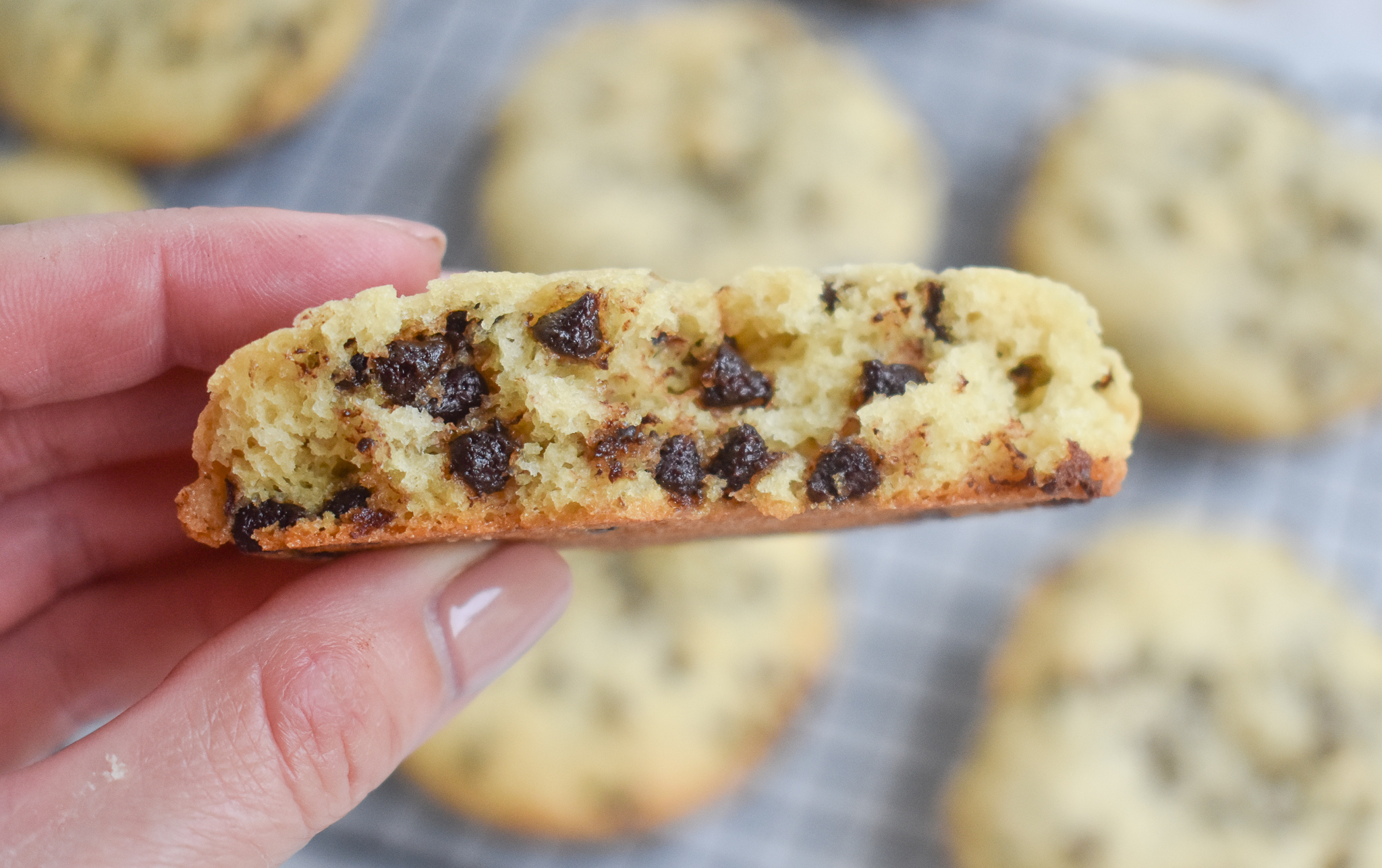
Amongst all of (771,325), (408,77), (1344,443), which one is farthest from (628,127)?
(1344,443)

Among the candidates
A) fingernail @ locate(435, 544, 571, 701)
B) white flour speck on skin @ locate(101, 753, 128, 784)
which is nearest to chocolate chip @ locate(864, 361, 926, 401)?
fingernail @ locate(435, 544, 571, 701)

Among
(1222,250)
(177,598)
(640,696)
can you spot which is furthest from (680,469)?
(1222,250)

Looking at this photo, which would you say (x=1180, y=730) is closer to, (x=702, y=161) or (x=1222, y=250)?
(x=1222, y=250)

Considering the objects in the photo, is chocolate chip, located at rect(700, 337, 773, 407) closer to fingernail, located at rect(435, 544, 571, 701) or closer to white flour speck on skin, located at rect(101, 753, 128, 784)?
fingernail, located at rect(435, 544, 571, 701)

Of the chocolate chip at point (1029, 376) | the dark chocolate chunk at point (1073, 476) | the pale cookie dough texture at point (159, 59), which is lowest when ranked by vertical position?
the dark chocolate chunk at point (1073, 476)

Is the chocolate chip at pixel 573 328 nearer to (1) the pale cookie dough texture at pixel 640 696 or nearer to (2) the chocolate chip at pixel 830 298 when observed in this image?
(2) the chocolate chip at pixel 830 298

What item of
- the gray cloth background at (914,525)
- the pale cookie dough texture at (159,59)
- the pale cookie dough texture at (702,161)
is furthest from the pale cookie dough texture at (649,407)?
the pale cookie dough texture at (159,59)
